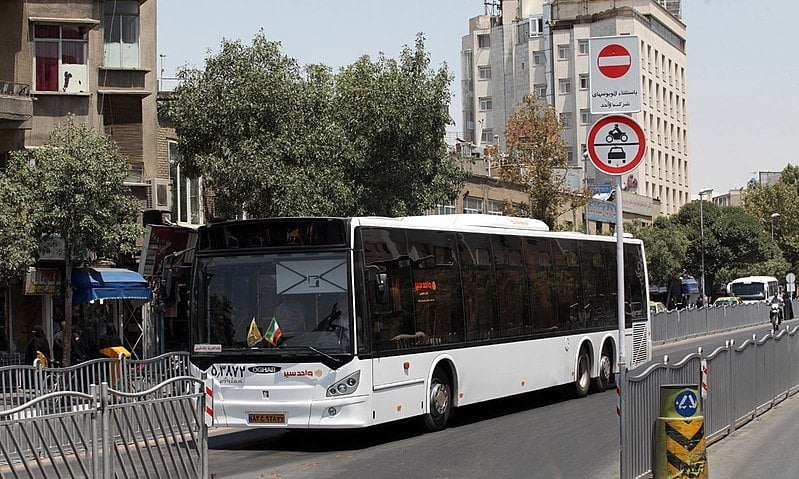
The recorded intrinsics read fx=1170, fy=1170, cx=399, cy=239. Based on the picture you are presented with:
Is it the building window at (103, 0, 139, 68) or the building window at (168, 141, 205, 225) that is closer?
the building window at (103, 0, 139, 68)

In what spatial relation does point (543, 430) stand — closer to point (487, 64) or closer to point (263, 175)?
point (263, 175)

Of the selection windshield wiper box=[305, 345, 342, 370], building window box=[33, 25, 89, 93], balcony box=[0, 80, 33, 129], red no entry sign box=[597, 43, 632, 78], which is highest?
building window box=[33, 25, 89, 93]

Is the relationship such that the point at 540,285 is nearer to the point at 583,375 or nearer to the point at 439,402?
the point at 583,375

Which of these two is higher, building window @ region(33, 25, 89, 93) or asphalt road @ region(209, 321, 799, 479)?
building window @ region(33, 25, 89, 93)

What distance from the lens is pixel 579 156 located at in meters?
94.9

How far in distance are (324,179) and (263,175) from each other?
1561 mm

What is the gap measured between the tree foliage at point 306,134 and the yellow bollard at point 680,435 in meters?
17.5

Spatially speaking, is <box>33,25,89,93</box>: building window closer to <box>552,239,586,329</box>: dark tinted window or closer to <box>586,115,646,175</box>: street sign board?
<box>552,239,586,329</box>: dark tinted window

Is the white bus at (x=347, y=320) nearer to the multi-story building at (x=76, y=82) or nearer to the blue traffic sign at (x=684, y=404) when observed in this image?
the blue traffic sign at (x=684, y=404)

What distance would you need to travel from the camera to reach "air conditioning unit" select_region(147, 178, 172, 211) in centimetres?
3141

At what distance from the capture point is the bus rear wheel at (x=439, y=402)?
16500mm

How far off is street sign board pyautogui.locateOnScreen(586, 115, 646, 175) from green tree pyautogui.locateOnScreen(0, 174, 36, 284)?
646 inches

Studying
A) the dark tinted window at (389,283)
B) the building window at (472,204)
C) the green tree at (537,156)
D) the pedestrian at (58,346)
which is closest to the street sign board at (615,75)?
the dark tinted window at (389,283)

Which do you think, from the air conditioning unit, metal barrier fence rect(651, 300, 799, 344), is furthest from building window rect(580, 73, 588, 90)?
the air conditioning unit
